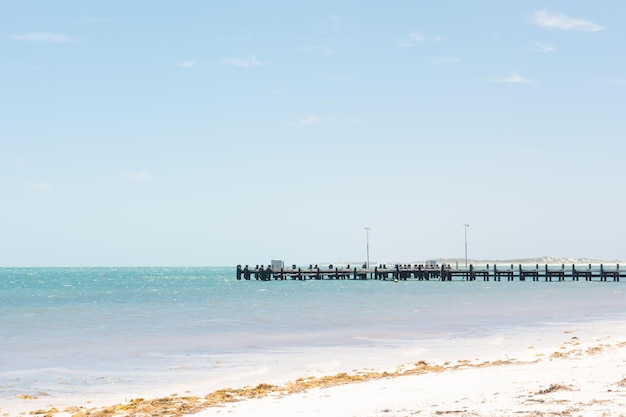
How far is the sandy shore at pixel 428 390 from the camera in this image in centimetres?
1150

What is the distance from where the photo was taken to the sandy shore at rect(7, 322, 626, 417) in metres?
11.5

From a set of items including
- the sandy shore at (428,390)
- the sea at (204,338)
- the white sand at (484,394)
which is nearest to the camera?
the white sand at (484,394)

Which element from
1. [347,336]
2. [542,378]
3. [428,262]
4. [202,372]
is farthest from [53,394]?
[428,262]

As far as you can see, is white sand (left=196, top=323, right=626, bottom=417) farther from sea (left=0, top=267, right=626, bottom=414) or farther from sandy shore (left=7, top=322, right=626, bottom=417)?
sea (left=0, top=267, right=626, bottom=414)

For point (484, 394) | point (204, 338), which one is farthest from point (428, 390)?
point (204, 338)

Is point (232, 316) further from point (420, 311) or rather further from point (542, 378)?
point (542, 378)

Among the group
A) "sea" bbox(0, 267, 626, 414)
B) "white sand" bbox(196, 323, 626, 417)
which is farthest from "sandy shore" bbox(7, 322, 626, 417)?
"sea" bbox(0, 267, 626, 414)

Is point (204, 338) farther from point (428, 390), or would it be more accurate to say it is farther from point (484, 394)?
point (484, 394)

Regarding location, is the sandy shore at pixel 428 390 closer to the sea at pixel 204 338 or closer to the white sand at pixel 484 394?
the white sand at pixel 484 394

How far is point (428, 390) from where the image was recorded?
538 inches

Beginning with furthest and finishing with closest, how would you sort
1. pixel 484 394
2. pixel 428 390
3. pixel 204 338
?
pixel 204 338 < pixel 428 390 < pixel 484 394

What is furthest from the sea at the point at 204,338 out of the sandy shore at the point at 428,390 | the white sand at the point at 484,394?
the white sand at the point at 484,394

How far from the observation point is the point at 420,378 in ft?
51.5

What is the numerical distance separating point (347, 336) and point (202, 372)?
990cm
